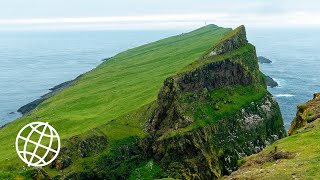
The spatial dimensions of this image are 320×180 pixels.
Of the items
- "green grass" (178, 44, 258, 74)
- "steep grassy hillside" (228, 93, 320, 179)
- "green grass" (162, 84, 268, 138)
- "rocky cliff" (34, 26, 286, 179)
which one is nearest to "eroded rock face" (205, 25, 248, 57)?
"green grass" (178, 44, 258, 74)

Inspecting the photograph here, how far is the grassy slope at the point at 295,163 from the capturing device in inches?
1409

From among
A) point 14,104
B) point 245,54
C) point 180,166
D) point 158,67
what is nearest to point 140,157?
point 180,166

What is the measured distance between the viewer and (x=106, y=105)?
13262cm

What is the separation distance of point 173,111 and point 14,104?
123912 mm

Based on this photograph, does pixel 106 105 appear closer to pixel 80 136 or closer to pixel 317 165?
pixel 80 136

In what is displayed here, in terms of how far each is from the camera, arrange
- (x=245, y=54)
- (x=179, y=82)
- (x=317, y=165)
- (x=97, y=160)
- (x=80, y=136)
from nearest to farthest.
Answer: (x=317, y=165) < (x=97, y=160) < (x=80, y=136) < (x=179, y=82) < (x=245, y=54)

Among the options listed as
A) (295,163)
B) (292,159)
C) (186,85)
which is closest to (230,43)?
(186,85)

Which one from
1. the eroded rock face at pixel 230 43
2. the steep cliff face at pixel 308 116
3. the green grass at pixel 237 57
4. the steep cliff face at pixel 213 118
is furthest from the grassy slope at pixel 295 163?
the eroded rock face at pixel 230 43

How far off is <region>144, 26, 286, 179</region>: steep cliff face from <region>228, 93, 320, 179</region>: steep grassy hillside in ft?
91.6

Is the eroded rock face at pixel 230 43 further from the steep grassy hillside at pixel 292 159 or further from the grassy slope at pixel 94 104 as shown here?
the steep grassy hillside at pixel 292 159

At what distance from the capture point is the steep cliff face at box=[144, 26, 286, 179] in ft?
278

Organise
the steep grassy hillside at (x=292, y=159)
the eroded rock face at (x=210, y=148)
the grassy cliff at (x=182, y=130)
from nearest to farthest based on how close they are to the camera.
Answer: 1. the steep grassy hillside at (x=292, y=159)
2. the grassy cliff at (x=182, y=130)
3. the eroded rock face at (x=210, y=148)

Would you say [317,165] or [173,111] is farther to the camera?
[173,111]

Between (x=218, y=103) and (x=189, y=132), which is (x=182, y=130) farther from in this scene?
(x=218, y=103)
